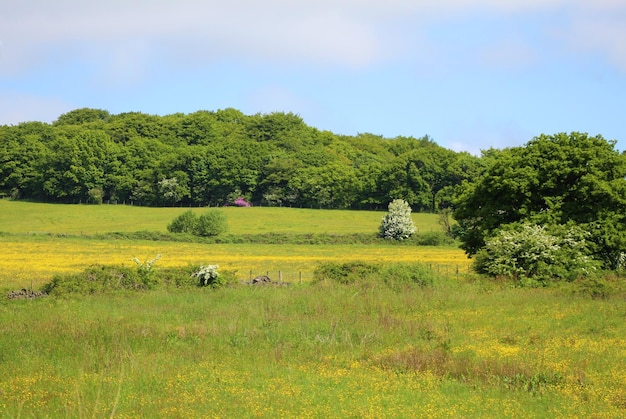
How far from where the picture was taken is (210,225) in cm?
7406

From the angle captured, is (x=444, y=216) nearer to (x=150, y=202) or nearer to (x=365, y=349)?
(x=150, y=202)

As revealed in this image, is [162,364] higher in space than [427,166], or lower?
lower

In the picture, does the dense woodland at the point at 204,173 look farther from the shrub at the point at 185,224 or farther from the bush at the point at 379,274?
the bush at the point at 379,274

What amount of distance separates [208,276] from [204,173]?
10010 cm

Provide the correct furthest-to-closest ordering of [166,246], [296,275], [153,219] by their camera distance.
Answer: [153,219]
[166,246]
[296,275]

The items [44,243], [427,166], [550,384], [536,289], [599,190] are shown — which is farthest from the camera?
[427,166]

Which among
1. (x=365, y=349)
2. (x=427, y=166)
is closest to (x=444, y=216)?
(x=427, y=166)

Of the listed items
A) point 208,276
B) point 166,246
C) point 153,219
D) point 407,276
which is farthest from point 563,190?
point 153,219

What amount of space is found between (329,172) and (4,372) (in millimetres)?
111964

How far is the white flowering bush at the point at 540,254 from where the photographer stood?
2855 cm

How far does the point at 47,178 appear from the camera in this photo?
4833 inches

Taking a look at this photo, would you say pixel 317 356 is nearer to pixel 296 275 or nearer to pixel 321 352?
pixel 321 352

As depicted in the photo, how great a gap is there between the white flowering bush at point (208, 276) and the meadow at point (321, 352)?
724mm

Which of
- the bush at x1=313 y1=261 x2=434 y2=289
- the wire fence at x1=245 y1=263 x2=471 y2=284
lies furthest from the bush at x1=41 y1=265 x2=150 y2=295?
the bush at x1=313 y1=261 x2=434 y2=289
